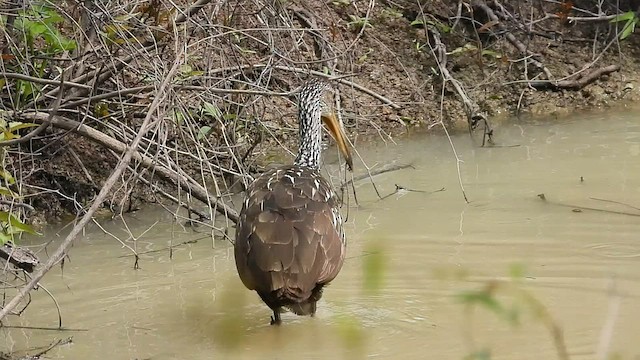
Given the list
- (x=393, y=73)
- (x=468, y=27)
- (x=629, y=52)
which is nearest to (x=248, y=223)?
(x=393, y=73)

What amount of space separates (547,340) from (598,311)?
1.60 ft

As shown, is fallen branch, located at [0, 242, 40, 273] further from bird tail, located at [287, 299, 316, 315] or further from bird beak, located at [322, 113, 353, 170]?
bird beak, located at [322, 113, 353, 170]

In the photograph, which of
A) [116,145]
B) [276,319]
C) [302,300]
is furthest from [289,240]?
[116,145]

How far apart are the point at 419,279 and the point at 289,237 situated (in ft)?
3.43

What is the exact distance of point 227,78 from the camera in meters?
5.35

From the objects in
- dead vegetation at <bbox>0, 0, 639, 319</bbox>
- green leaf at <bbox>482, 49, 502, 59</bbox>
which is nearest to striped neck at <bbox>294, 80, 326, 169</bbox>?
dead vegetation at <bbox>0, 0, 639, 319</bbox>

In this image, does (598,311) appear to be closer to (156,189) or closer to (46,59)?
(156,189)

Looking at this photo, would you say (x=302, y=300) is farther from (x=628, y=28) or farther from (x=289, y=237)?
(x=628, y=28)

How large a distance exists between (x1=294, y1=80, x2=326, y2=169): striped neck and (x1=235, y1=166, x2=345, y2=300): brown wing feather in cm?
70

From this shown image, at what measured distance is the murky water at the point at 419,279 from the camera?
4.45 meters

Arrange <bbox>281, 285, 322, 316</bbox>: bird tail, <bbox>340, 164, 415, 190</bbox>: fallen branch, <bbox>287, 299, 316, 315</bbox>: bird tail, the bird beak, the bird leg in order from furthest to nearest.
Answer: <bbox>340, 164, 415, 190</bbox>: fallen branch → the bird beak → the bird leg → <bbox>287, 299, 316, 315</bbox>: bird tail → <bbox>281, 285, 322, 316</bbox>: bird tail

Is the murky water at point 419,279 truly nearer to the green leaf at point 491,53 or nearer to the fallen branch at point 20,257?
the fallen branch at point 20,257

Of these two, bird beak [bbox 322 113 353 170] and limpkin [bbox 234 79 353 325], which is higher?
bird beak [bbox 322 113 353 170]

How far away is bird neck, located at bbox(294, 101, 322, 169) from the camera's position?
575 centimetres
